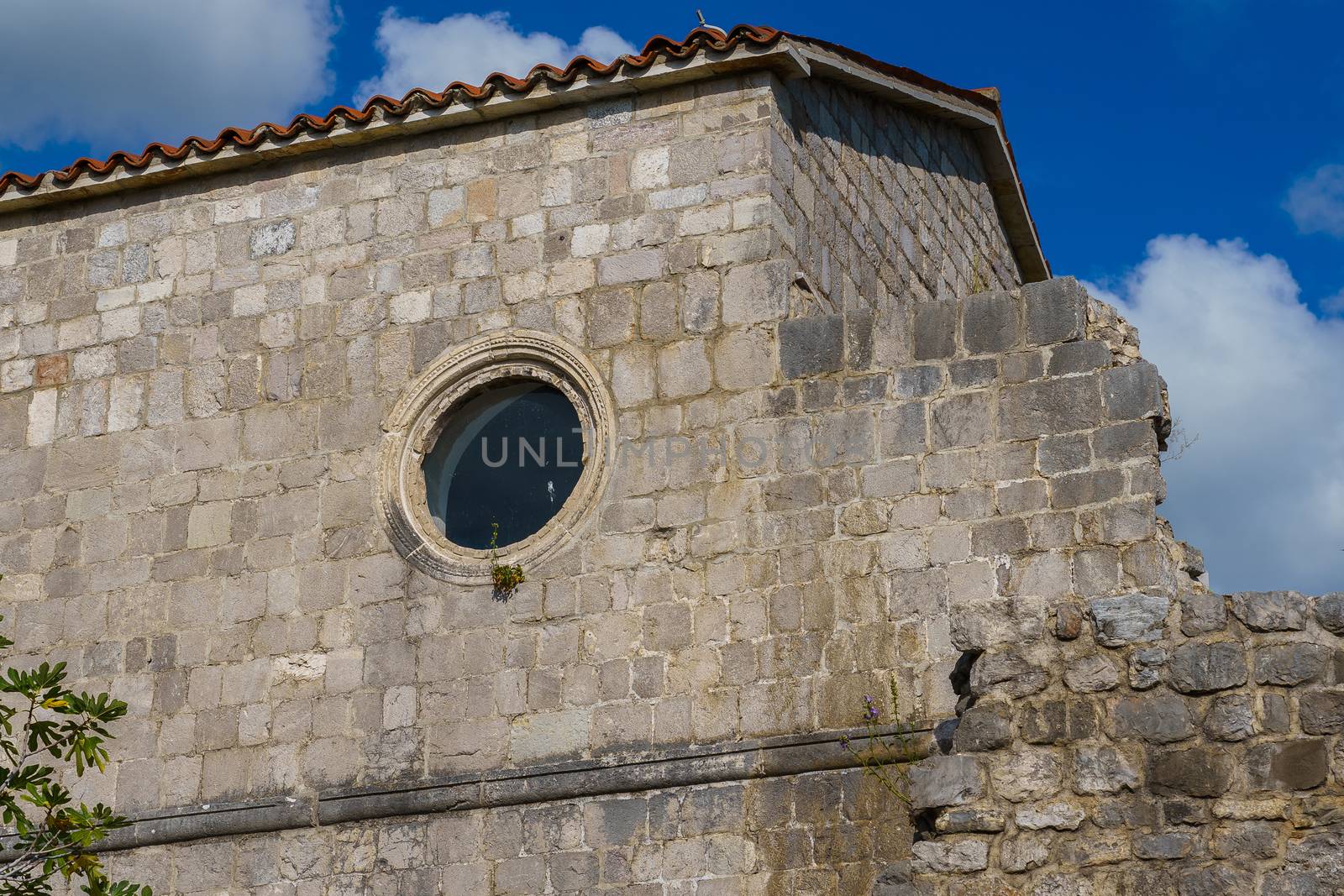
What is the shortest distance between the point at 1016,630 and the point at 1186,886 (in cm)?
117

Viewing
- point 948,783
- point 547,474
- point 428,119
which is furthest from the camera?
point 428,119

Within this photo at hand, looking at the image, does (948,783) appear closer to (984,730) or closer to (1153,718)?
(984,730)

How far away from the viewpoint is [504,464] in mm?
11344

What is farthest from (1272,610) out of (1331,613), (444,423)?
(444,423)

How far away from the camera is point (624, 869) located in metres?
10.1

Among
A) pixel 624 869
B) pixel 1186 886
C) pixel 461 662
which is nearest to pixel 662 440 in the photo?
pixel 461 662

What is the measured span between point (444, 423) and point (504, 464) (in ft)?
1.33

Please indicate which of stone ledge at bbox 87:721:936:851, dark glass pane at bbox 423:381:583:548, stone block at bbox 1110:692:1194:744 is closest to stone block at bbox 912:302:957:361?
stone ledge at bbox 87:721:936:851

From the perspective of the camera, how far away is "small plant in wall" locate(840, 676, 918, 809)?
9.70 metres

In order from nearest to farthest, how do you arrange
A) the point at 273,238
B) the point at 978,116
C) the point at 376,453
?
the point at 376,453, the point at 273,238, the point at 978,116

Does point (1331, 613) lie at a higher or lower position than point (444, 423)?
lower

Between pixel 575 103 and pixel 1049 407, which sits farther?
pixel 575 103

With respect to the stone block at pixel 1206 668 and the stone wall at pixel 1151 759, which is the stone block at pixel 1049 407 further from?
the stone block at pixel 1206 668

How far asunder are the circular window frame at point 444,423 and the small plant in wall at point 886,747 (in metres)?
1.93
